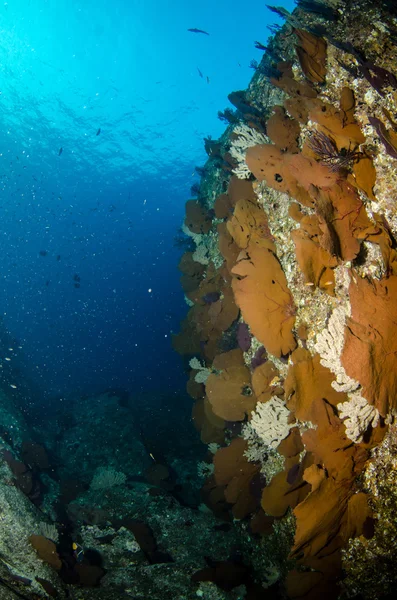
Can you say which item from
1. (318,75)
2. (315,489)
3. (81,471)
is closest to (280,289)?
(315,489)

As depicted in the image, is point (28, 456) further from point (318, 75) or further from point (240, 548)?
point (318, 75)

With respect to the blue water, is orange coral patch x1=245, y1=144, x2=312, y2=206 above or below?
below

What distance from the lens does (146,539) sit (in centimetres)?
481

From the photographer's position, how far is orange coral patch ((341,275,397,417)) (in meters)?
2.35

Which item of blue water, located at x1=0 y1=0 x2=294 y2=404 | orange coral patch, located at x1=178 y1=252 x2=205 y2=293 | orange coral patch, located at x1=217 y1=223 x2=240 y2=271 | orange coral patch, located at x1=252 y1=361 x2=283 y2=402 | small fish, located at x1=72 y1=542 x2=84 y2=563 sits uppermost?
blue water, located at x1=0 y1=0 x2=294 y2=404

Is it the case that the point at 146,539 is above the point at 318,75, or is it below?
below

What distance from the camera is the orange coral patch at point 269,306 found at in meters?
3.38

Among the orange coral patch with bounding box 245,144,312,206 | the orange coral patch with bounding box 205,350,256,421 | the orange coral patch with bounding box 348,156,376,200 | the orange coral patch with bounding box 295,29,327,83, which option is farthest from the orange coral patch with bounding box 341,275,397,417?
the orange coral patch with bounding box 295,29,327,83

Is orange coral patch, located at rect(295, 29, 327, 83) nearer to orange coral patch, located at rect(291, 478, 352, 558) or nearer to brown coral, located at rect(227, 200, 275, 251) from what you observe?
brown coral, located at rect(227, 200, 275, 251)

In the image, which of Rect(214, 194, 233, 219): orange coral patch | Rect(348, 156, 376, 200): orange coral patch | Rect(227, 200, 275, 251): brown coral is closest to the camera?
Rect(348, 156, 376, 200): orange coral patch

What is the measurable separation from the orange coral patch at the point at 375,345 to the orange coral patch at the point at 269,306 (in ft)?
3.10

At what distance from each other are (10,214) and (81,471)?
65209mm

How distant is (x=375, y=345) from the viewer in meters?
2.37

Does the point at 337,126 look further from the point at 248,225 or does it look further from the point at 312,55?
the point at 248,225
